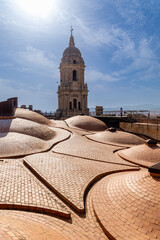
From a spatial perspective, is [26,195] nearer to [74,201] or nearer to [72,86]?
[74,201]

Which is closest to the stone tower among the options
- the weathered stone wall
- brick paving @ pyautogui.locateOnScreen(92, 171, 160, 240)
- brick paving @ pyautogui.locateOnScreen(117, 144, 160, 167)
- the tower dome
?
the tower dome

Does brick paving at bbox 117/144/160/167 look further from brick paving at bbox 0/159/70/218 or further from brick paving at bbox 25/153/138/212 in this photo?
brick paving at bbox 0/159/70/218

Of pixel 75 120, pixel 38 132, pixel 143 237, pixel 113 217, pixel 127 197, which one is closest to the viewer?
pixel 143 237

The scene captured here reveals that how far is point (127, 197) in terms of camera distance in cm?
479

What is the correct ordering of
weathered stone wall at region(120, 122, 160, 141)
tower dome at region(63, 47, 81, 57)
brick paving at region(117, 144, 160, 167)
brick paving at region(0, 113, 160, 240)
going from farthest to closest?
tower dome at region(63, 47, 81, 57), weathered stone wall at region(120, 122, 160, 141), brick paving at region(117, 144, 160, 167), brick paving at region(0, 113, 160, 240)

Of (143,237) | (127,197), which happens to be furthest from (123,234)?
(127,197)

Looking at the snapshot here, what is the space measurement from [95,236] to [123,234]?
69cm

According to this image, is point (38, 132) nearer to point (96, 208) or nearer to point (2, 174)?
point (2, 174)

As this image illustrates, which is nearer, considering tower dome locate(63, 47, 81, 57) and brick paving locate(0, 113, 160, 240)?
brick paving locate(0, 113, 160, 240)

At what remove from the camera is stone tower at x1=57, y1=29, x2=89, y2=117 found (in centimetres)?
3478

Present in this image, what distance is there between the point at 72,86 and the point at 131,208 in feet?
106

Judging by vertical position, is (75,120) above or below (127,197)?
above

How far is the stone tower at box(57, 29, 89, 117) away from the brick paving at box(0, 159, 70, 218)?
2785 centimetres

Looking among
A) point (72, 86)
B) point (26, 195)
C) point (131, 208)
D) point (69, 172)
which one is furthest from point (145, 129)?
point (72, 86)
